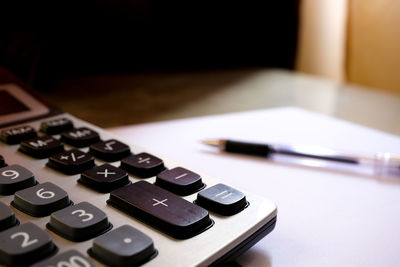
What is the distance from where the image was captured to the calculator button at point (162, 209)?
7.0 inches

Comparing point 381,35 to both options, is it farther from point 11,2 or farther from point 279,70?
point 11,2

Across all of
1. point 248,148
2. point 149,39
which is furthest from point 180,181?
point 149,39

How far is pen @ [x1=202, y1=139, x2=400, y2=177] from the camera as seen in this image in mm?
320

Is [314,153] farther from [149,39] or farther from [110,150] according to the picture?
[149,39]

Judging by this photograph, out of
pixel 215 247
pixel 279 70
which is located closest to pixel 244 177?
pixel 215 247

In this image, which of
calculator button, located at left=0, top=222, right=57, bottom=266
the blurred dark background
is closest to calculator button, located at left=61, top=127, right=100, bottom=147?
calculator button, located at left=0, top=222, right=57, bottom=266

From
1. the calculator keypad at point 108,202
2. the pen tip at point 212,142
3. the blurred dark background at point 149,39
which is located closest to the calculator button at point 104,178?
the calculator keypad at point 108,202

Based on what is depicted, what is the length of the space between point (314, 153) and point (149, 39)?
366 mm

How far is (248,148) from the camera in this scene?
345 millimetres

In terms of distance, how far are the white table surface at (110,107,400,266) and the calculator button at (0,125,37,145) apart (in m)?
0.09

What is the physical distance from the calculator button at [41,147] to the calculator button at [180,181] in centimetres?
7

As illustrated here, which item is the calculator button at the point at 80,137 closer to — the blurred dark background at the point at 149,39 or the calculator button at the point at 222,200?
the calculator button at the point at 222,200

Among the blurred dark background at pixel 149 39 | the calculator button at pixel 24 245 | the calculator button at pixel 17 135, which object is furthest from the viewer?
the blurred dark background at pixel 149 39

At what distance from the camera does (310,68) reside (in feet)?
2.62
